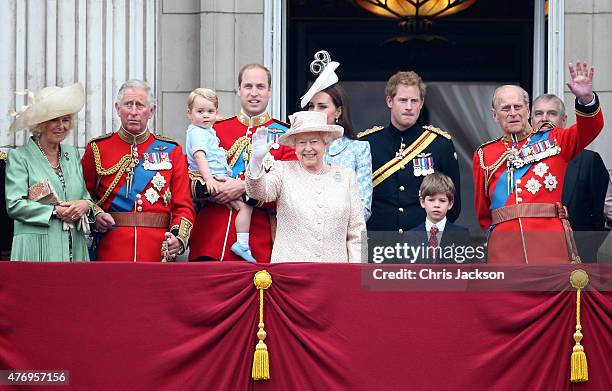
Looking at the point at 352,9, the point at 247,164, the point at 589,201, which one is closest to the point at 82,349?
the point at 247,164

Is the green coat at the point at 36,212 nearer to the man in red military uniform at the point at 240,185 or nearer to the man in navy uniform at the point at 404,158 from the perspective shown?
the man in red military uniform at the point at 240,185

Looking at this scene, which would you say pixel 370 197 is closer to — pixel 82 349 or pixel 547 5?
pixel 82 349

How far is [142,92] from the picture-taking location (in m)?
10.7

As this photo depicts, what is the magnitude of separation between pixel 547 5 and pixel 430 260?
4350 millimetres

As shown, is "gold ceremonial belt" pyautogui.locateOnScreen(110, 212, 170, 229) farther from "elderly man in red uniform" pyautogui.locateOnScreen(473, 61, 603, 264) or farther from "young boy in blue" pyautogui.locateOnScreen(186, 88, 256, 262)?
"elderly man in red uniform" pyautogui.locateOnScreen(473, 61, 603, 264)

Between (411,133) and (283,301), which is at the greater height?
(411,133)

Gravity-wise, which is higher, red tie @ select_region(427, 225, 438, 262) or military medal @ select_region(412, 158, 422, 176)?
military medal @ select_region(412, 158, 422, 176)

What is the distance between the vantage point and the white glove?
974 cm

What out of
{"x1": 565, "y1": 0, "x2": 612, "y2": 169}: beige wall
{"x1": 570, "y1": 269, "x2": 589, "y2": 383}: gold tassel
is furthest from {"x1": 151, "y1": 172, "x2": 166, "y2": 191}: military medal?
{"x1": 565, "y1": 0, "x2": 612, "y2": 169}: beige wall

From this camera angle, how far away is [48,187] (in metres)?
10.3

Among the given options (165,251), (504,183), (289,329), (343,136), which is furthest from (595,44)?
(289,329)

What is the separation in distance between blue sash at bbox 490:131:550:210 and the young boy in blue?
1602 millimetres

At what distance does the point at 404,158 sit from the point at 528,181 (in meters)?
0.95

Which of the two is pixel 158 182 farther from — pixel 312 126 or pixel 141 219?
pixel 312 126
